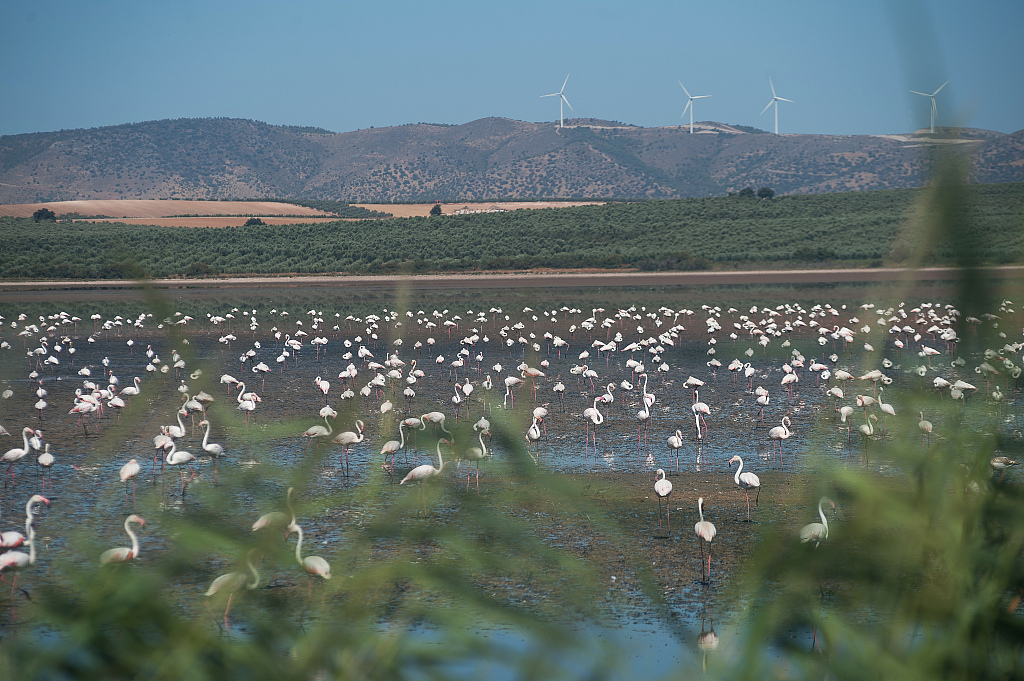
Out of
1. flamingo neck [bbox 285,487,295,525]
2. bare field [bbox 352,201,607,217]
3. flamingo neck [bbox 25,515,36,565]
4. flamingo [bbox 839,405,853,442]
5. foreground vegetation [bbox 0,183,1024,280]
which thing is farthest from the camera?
bare field [bbox 352,201,607,217]

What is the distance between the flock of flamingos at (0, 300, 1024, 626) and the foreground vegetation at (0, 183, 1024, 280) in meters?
24.9

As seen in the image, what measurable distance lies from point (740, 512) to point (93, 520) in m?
8.05

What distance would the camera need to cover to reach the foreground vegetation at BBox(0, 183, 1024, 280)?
6656 cm

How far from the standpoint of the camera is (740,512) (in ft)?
36.8

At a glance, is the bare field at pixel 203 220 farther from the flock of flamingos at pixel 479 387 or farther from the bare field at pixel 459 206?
the flock of flamingos at pixel 479 387

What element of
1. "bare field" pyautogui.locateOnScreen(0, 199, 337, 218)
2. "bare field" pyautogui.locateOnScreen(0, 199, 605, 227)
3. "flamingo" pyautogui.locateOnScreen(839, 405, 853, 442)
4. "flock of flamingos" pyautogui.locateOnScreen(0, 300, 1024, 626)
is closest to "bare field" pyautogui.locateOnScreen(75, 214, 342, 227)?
"bare field" pyautogui.locateOnScreen(0, 199, 605, 227)

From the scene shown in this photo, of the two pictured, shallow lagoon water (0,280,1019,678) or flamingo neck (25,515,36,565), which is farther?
flamingo neck (25,515,36,565)

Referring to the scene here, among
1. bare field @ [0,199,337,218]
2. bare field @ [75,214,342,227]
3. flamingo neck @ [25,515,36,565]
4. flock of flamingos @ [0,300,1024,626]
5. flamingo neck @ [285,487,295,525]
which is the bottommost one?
flock of flamingos @ [0,300,1024,626]

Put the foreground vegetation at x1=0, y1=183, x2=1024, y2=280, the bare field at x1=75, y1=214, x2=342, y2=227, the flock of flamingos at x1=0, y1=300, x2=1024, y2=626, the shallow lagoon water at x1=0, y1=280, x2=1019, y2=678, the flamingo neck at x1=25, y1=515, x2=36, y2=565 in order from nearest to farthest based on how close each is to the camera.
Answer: the shallow lagoon water at x1=0, y1=280, x2=1019, y2=678 < the flamingo neck at x1=25, y1=515, x2=36, y2=565 < the flock of flamingos at x1=0, y1=300, x2=1024, y2=626 < the foreground vegetation at x1=0, y1=183, x2=1024, y2=280 < the bare field at x1=75, y1=214, x2=342, y2=227

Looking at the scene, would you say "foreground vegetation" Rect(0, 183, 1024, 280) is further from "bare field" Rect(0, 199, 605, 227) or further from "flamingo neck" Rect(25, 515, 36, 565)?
"flamingo neck" Rect(25, 515, 36, 565)

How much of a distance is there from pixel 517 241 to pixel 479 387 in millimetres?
61049

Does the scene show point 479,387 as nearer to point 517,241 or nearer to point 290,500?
point 290,500

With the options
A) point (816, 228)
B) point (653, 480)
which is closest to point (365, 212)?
point (816, 228)

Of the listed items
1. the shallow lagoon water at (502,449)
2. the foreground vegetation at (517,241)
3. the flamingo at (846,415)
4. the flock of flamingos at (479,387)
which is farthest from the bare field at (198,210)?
the flamingo at (846,415)
